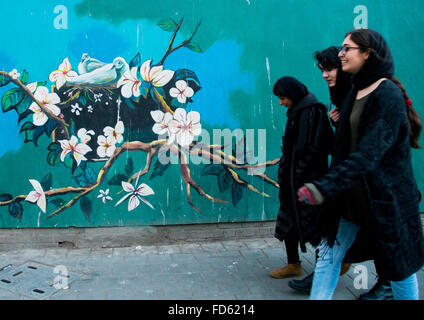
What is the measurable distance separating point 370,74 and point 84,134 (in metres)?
2.94

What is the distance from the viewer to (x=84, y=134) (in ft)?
15.3

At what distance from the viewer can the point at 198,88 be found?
4.81 m

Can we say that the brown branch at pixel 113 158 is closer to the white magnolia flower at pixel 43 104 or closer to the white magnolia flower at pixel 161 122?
the white magnolia flower at pixel 161 122

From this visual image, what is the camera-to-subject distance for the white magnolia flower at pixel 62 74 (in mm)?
4590

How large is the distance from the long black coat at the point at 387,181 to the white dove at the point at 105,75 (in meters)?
2.74

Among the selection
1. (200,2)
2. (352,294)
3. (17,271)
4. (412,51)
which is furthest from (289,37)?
(17,271)

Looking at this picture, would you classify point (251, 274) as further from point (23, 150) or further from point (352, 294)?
point (23, 150)

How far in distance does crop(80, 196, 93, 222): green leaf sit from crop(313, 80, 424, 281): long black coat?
285 centimetres

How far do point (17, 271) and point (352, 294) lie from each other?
2871mm

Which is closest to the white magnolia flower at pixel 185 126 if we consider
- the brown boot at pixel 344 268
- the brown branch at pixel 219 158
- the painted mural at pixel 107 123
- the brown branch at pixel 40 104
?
the painted mural at pixel 107 123

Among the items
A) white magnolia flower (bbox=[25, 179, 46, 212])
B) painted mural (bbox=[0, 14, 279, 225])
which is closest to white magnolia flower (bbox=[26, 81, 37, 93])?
painted mural (bbox=[0, 14, 279, 225])

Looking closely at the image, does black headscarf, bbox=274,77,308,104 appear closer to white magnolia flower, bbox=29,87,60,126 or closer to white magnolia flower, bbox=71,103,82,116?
white magnolia flower, bbox=71,103,82,116

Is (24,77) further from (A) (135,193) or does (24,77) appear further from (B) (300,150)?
(B) (300,150)

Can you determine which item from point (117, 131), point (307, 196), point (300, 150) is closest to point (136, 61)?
point (117, 131)
